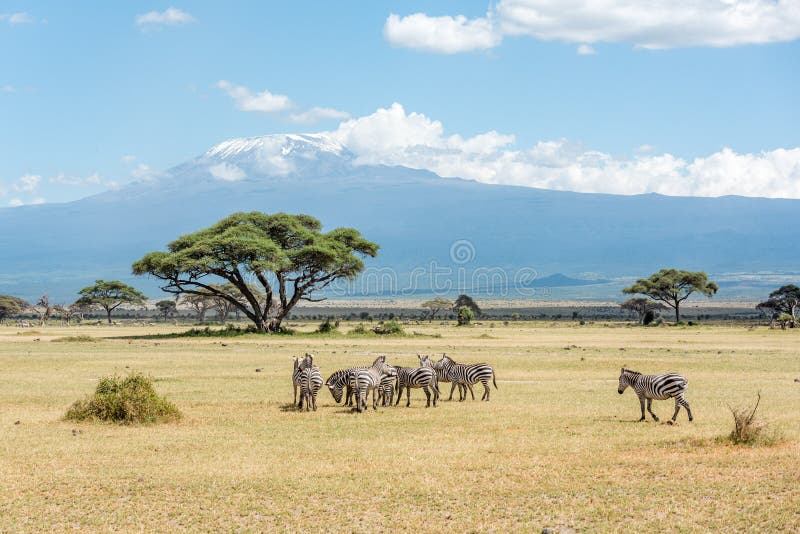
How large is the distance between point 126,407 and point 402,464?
26.0 feet

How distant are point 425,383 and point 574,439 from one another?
20.4ft

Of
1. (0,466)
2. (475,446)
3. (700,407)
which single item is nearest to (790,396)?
(700,407)

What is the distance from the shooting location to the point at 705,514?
1273 centimetres

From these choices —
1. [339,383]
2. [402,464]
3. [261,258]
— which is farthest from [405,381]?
[261,258]

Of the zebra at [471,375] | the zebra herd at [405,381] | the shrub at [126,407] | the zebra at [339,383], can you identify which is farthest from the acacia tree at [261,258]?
the shrub at [126,407]

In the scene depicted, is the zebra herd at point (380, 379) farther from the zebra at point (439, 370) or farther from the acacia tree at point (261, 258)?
the acacia tree at point (261, 258)

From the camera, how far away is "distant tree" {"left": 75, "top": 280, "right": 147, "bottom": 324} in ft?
365

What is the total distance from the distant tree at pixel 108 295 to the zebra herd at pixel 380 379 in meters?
91.5

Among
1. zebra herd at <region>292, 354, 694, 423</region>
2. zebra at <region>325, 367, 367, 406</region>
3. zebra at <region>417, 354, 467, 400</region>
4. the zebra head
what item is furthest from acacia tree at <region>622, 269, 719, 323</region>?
zebra at <region>325, 367, 367, 406</region>

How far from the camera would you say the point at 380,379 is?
23906mm

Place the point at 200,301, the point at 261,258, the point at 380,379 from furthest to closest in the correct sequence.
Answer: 1. the point at 200,301
2. the point at 261,258
3. the point at 380,379

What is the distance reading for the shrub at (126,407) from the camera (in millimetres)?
20986

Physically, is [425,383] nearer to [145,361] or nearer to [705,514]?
[705,514]

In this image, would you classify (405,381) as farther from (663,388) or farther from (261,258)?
(261,258)
